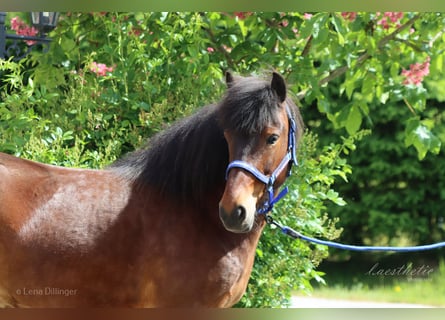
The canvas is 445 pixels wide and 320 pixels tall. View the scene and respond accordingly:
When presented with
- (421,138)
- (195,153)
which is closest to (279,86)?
(195,153)

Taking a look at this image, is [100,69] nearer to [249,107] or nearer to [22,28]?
[22,28]

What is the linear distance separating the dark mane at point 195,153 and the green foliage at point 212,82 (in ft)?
2.86

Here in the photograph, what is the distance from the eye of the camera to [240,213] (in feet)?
7.59

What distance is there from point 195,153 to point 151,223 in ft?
1.14

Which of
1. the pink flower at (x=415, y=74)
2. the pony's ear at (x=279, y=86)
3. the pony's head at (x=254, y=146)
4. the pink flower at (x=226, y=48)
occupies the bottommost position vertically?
the pink flower at (x=415, y=74)

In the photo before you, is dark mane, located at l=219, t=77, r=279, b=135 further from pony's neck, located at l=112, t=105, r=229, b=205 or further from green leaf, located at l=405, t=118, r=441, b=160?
green leaf, located at l=405, t=118, r=441, b=160

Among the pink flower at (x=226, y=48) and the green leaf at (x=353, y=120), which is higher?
the pink flower at (x=226, y=48)

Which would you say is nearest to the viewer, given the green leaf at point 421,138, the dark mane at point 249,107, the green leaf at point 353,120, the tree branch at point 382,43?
the dark mane at point 249,107

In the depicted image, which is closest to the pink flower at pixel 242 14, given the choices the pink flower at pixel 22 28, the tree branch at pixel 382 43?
the tree branch at pixel 382 43

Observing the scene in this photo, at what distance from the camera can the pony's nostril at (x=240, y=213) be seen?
231cm

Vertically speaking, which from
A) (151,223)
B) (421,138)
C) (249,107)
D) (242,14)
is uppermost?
(249,107)

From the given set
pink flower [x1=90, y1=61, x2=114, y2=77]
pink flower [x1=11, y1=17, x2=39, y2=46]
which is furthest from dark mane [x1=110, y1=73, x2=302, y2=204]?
pink flower [x1=11, y1=17, x2=39, y2=46]

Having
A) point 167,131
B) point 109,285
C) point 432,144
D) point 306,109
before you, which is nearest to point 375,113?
point 306,109

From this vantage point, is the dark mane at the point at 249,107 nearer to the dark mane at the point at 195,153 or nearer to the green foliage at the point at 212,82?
the dark mane at the point at 195,153
